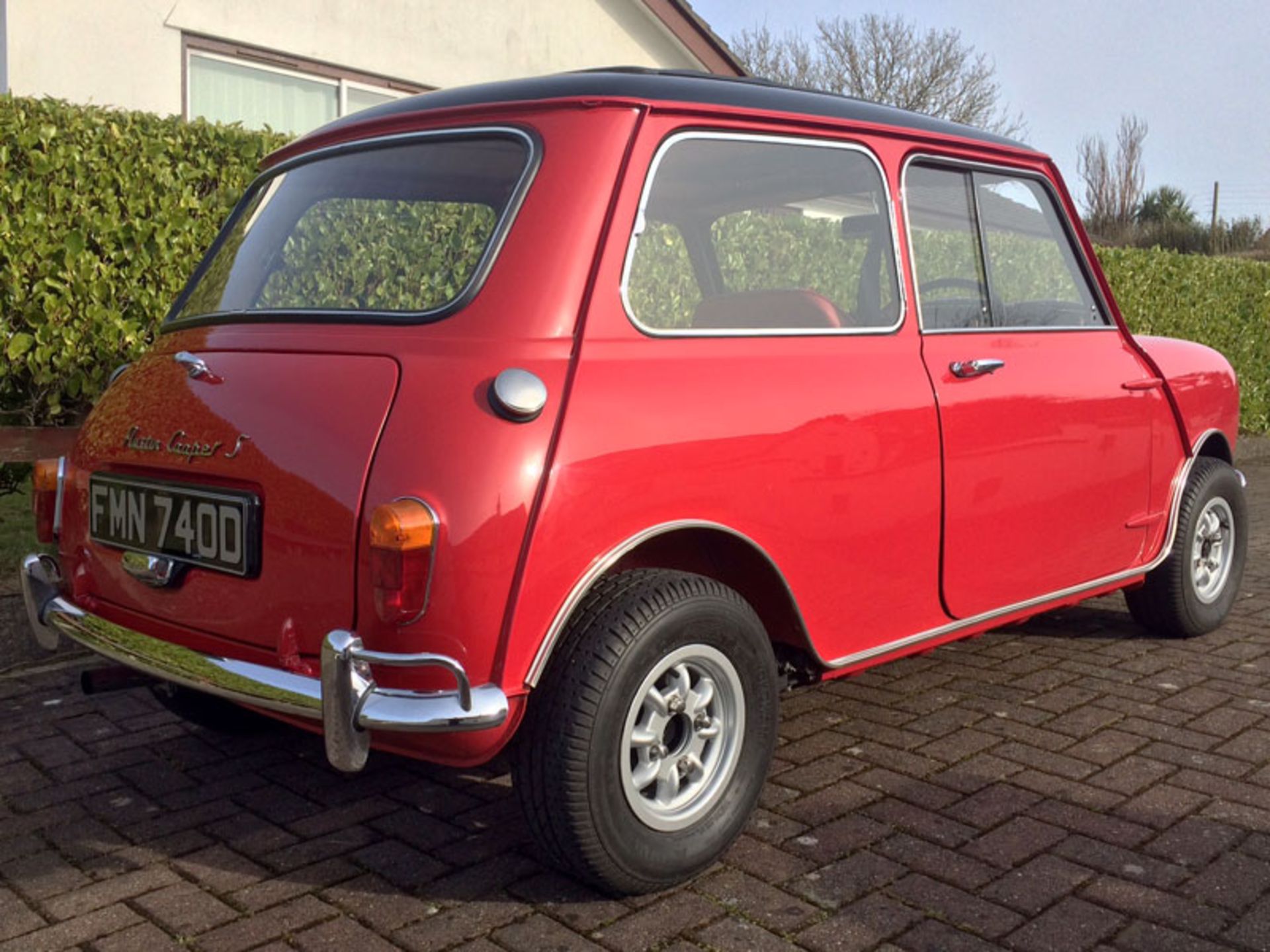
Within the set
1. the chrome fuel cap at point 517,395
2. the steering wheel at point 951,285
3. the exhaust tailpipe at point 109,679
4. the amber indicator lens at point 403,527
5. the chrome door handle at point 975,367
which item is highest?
the steering wheel at point 951,285

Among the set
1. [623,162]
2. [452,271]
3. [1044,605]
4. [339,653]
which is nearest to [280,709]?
[339,653]

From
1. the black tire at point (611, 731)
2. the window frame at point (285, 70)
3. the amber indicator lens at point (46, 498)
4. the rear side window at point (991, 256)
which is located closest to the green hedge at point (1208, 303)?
the window frame at point (285, 70)

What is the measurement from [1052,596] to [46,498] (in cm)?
317

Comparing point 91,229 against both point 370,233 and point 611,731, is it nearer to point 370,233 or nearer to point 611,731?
point 370,233

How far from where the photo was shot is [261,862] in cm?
323

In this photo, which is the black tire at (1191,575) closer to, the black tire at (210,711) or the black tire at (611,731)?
the black tire at (611,731)

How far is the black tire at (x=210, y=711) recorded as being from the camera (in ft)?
12.2

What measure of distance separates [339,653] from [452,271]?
99cm

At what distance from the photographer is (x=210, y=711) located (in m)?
3.89

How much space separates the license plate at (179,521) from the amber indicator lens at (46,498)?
23 centimetres

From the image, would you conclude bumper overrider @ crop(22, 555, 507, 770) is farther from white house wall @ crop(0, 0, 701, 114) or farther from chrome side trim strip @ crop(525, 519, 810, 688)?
white house wall @ crop(0, 0, 701, 114)

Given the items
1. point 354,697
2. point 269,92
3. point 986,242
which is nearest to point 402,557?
point 354,697

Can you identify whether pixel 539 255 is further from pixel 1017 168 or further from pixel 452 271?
pixel 1017 168

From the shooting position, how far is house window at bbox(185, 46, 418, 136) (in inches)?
404
